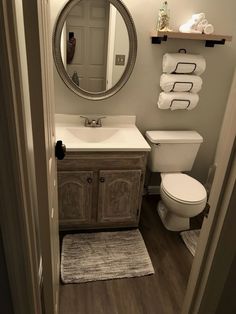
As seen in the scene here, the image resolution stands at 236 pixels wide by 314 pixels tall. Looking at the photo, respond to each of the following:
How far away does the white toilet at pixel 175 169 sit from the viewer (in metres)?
2.07

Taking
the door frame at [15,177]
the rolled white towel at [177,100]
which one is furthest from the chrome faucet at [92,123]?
the door frame at [15,177]

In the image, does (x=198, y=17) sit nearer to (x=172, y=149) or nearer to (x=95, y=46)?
(x=95, y=46)

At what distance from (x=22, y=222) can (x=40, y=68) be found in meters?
0.44

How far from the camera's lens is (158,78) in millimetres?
2242

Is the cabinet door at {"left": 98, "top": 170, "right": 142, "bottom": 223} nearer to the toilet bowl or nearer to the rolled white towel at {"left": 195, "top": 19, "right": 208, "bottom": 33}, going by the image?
the toilet bowl

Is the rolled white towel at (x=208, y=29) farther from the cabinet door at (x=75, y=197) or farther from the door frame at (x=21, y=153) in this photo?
the door frame at (x=21, y=153)

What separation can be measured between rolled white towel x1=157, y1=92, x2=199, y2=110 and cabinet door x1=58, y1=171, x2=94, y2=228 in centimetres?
87

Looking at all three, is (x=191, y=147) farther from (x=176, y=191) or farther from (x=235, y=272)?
(x=235, y=272)

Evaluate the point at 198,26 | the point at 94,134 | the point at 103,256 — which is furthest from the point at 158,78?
the point at 103,256

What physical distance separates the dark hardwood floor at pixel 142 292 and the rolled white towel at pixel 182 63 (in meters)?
1.44

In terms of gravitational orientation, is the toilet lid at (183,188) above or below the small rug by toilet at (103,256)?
above

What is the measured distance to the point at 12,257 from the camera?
0.79m

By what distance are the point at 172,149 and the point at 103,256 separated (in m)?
1.05

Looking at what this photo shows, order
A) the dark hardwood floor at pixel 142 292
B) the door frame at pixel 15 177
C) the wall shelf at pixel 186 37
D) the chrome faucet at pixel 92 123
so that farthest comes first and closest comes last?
the chrome faucet at pixel 92 123 < the wall shelf at pixel 186 37 < the dark hardwood floor at pixel 142 292 < the door frame at pixel 15 177
